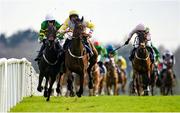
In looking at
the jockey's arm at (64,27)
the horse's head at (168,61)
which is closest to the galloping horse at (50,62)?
the jockey's arm at (64,27)

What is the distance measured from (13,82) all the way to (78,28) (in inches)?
104

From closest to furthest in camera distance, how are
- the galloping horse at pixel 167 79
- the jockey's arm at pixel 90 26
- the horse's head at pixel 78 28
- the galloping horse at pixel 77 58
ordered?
the horse's head at pixel 78 28 < the galloping horse at pixel 77 58 < the jockey's arm at pixel 90 26 < the galloping horse at pixel 167 79

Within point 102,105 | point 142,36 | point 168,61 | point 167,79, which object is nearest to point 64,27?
point 102,105

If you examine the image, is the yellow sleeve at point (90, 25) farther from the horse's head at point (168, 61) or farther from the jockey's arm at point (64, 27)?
the horse's head at point (168, 61)

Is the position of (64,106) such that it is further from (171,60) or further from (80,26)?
(171,60)

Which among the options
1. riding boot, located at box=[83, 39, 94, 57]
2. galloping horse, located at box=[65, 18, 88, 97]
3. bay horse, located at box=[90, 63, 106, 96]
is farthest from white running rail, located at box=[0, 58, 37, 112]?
bay horse, located at box=[90, 63, 106, 96]

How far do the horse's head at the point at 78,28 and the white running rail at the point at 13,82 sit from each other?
1.75 metres

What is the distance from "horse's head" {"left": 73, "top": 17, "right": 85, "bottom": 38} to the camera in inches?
787

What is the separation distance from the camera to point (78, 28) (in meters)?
20.0

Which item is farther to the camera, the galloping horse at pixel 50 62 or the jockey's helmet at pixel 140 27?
the jockey's helmet at pixel 140 27

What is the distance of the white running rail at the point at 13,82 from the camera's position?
16188 mm

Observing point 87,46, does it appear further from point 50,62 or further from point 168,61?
point 168,61

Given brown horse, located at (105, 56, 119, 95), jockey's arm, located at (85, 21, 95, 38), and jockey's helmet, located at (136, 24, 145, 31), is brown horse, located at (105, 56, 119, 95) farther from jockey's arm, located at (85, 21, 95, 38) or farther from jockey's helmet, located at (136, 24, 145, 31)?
jockey's arm, located at (85, 21, 95, 38)

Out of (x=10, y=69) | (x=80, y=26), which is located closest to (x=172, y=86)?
(x=80, y=26)
